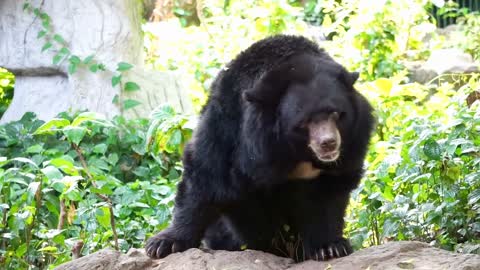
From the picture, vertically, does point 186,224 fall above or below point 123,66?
below

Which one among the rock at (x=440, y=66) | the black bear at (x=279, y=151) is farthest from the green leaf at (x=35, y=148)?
the rock at (x=440, y=66)

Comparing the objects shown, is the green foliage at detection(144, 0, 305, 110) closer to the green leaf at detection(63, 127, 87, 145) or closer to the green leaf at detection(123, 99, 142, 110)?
the green leaf at detection(123, 99, 142, 110)

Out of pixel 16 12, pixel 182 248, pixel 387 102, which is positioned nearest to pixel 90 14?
pixel 16 12

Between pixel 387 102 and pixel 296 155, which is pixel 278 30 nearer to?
pixel 387 102

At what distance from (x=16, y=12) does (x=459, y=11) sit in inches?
281

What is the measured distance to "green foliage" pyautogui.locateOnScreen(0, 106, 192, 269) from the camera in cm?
499

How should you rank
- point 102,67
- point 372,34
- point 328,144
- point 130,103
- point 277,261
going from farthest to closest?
1. point 372,34
2. point 102,67
3. point 130,103
4. point 277,261
5. point 328,144

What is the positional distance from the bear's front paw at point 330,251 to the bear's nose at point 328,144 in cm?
53

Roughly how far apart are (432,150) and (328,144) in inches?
42.7

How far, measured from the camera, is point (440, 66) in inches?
448

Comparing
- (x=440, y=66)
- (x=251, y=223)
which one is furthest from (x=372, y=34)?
(x=251, y=223)

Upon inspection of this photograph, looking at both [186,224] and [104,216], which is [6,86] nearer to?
[104,216]

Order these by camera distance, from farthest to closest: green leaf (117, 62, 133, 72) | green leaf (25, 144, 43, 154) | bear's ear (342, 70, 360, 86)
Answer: green leaf (117, 62, 133, 72) → green leaf (25, 144, 43, 154) → bear's ear (342, 70, 360, 86)

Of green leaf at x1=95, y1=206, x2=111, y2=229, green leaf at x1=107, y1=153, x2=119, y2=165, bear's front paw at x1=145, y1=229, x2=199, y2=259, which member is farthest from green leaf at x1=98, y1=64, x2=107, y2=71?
bear's front paw at x1=145, y1=229, x2=199, y2=259
